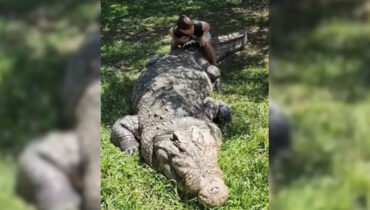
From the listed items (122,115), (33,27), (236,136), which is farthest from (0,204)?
(122,115)

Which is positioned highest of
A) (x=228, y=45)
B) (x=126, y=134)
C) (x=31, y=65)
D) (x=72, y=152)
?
(x=31, y=65)

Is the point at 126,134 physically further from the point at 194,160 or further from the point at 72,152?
the point at 72,152

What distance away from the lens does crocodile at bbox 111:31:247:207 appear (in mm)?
2342

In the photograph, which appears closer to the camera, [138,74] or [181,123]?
[181,123]

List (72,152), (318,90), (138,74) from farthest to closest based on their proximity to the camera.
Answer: (138,74)
(318,90)
(72,152)

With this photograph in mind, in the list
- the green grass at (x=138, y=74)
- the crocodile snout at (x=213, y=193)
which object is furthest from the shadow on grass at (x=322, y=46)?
the green grass at (x=138, y=74)

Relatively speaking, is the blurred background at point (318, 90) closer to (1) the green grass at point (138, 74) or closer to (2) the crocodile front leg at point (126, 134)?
(1) the green grass at point (138, 74)

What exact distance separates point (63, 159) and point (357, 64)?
23.3 inches

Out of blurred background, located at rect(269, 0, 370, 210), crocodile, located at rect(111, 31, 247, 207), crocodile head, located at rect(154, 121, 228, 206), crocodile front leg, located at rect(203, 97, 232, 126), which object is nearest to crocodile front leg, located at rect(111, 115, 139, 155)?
crocodile, located at rect(111, 31, 247, 207)

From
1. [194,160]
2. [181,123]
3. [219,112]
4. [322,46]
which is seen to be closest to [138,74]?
[219,112]

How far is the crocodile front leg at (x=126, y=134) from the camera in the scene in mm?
2936

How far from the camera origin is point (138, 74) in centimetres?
413

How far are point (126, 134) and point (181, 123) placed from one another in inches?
17.8

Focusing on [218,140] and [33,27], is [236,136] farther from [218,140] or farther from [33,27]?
[33,27]
